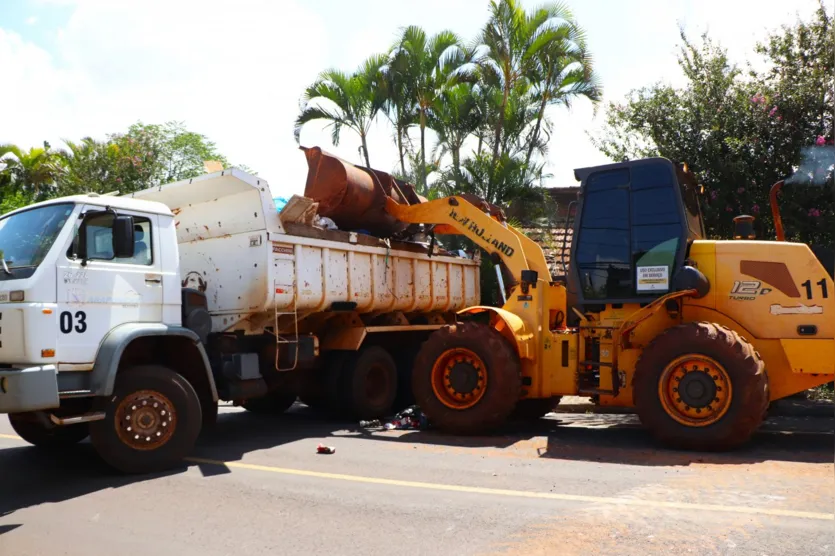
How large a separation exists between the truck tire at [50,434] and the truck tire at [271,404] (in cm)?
293

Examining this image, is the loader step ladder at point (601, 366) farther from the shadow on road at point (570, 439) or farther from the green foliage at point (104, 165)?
the green foliage at point (104, 165)

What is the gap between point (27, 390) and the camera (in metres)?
6.17

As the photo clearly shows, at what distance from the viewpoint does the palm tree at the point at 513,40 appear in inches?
689

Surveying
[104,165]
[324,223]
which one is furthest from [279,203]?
[104,165]

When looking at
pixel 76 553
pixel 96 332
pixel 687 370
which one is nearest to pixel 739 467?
pixel 687 370

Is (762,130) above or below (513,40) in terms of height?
below

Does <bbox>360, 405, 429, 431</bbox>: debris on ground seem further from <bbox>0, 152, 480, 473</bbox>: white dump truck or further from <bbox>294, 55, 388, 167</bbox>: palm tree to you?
<bbox>294, 55, 388, 167</bbox>: palm tree

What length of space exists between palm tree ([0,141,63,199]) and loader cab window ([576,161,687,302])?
21.1 metres

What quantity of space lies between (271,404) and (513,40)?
11.0 meters

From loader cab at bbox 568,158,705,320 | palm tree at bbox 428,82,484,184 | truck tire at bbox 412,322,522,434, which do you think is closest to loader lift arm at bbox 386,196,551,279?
loader cab at bbox 568,158,705,320

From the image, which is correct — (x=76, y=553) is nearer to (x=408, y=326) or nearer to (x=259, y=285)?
(x=259, y=285)

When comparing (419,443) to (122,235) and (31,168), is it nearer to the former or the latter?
(122,235)

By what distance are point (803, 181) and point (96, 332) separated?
10.4 meters

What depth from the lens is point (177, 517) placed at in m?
5.55
